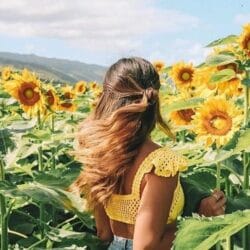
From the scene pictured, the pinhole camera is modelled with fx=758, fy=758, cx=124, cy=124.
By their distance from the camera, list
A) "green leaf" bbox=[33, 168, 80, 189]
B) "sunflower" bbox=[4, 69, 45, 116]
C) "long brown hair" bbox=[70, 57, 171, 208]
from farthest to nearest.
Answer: "sunflower" bbox=[4, 69, 45, 116] → "long brown hair" bbox=[70, 57, 171, 208] → "green leaf" bbox=[33, 168, 80, 189]

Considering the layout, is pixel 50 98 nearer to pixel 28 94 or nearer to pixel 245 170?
pixel 28 94

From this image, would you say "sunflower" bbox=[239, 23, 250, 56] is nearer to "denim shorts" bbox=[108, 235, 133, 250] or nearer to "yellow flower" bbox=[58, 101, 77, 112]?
"denim shorts" bbox=[108, 235, 133, 250]

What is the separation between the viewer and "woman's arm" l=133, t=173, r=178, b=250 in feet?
8.79

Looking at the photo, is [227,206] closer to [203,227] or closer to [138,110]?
[138,110]

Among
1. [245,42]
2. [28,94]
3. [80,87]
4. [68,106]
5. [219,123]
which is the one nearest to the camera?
[219,123]

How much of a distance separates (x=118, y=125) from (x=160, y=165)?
8.7 inches

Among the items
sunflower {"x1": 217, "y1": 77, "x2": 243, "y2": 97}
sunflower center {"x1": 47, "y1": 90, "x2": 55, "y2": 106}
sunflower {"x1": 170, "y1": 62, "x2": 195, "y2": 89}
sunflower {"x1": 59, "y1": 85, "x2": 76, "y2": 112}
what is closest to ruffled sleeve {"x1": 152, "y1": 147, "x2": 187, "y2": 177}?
A: sunflower {"x1": 217, "y1": 77, "x2": 243, "y2": 97}

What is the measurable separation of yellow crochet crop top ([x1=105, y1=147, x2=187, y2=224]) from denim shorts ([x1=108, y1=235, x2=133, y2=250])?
0.24 feet

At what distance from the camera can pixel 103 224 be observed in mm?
3127

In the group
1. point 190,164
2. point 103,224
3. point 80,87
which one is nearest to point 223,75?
point 190,164

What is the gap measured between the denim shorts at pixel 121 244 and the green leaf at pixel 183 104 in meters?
0.57

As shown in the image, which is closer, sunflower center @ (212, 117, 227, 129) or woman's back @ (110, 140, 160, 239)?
woman's back @ (110, 140, 160, 239)

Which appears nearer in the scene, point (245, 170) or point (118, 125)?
point (118, 125)

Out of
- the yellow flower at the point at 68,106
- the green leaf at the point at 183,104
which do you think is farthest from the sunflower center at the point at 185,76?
the green leaf at the point at 183,104
